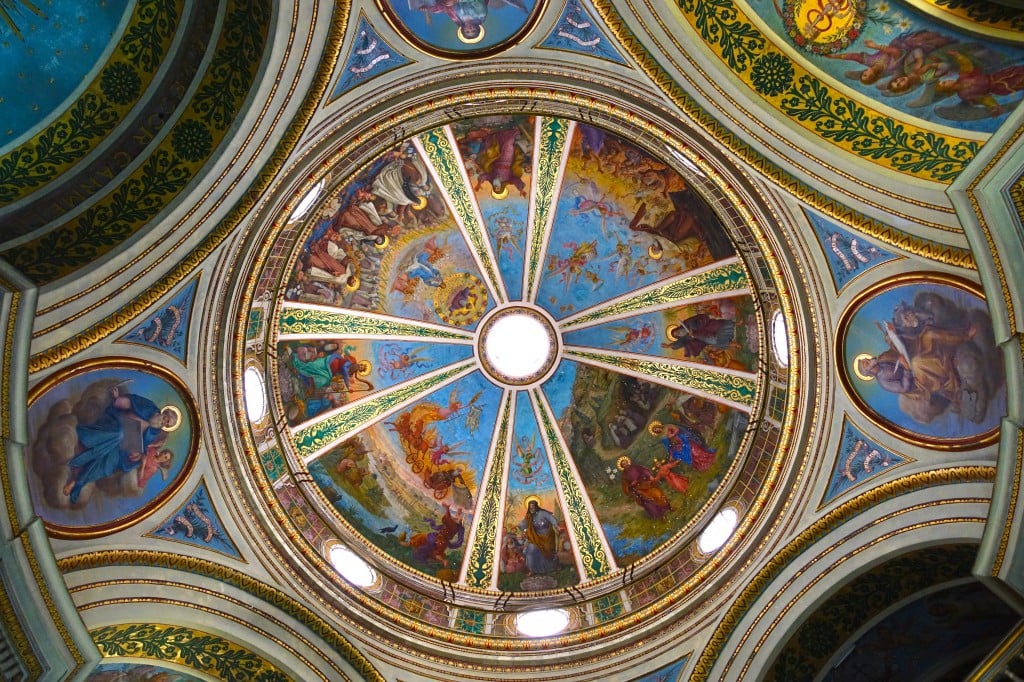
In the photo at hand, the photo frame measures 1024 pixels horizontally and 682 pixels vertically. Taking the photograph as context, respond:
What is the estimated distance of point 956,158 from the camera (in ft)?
34.8

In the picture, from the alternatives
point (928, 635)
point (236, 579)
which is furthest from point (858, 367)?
point (236, 579)

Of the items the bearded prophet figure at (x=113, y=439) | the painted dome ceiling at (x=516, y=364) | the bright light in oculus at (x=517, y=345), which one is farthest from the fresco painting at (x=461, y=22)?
the bright light in oculus at (x=517, y=345)

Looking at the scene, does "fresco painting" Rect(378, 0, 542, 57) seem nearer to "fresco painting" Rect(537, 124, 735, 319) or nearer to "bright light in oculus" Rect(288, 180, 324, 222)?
"bright light in oculus" Rect(288, 180, 324, 222)

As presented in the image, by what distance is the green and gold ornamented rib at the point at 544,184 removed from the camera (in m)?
15.9

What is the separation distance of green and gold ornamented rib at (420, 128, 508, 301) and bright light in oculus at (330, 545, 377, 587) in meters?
6.09

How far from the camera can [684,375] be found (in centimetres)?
1759

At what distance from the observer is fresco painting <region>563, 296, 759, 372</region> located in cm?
1620

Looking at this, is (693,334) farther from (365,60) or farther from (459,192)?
(365,60)

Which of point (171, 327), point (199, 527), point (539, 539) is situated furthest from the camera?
point (539, 539)

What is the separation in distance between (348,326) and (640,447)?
607 centimetres

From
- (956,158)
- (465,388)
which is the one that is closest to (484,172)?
(465,388)


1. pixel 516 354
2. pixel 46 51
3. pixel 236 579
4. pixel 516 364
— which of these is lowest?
pixel 236 579

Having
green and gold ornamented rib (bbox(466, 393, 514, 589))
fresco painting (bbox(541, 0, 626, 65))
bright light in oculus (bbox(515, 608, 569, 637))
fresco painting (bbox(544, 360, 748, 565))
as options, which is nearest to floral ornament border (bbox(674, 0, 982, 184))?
fresco painting (bbox(541, 0, 626, 65))

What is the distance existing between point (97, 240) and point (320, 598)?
6236 millimetres
